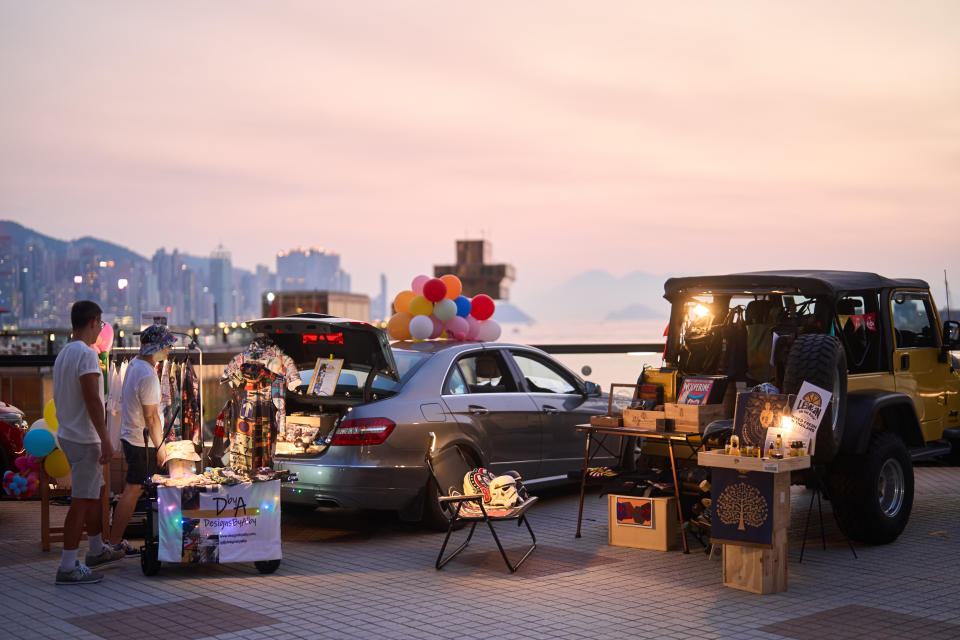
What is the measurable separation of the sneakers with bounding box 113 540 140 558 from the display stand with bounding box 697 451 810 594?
4.46m

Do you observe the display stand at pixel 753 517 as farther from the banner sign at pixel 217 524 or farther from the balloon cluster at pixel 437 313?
the balloon cluster at pixel 437 313

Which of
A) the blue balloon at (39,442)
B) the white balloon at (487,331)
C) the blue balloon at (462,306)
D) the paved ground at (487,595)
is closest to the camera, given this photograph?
the paved ground at (487,595)

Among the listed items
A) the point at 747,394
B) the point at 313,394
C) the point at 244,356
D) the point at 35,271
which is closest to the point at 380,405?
the point at 313,394

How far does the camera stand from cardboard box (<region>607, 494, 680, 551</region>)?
838 centimetres

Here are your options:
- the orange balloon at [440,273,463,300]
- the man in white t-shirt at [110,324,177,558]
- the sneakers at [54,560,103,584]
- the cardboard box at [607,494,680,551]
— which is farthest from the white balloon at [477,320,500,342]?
the sneakers at [54,560,103,584]

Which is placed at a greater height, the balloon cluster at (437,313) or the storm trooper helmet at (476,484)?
the balloon cluster at (437,313)

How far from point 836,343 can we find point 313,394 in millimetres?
4267

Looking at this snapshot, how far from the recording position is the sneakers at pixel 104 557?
769 centimetres

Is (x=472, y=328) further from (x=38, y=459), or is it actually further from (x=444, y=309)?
(x=38, y=459)

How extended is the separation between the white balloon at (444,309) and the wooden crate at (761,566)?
506 cm

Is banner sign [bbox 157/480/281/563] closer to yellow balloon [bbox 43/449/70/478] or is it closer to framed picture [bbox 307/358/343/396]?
framed picture [bbox 307/358/343/396]

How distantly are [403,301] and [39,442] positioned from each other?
4.36 m

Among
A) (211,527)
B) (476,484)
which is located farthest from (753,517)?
(211,527)

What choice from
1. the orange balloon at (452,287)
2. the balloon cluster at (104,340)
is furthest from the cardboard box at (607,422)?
the balloon cluster at (104,340)
